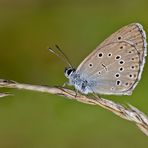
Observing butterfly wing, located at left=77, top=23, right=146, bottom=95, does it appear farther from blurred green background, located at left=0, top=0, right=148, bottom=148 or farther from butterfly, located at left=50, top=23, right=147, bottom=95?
blurred green background, located at left=0, top=0, right=148, bottom=148

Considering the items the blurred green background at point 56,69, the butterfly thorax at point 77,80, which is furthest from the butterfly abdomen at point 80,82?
the blurred green background at point 56,69

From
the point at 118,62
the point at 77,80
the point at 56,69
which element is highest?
the point at 56,69

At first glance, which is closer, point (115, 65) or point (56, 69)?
point (115, 65)

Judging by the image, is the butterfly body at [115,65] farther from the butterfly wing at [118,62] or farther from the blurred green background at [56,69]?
the blurred green background at [56,69]

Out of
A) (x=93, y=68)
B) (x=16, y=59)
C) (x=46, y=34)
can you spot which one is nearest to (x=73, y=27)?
(x=46, y=34)

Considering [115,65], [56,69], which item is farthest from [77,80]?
[56,69]

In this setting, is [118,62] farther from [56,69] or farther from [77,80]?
[56,69]

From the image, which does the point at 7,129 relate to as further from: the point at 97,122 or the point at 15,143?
the point at 97,122
